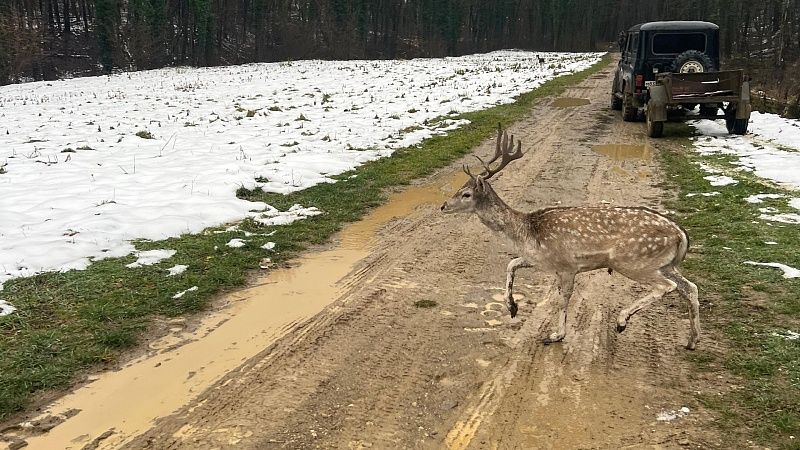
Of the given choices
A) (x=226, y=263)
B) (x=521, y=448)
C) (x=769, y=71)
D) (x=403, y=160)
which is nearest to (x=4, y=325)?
(x=226, y=263)

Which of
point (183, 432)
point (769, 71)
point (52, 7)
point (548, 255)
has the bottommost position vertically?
point (183, 432)

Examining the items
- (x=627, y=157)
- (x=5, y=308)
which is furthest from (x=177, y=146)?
(x=627, y=157)

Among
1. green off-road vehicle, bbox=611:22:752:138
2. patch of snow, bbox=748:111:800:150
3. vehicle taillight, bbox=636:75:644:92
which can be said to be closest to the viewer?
patch of snow, bbox=748:111:800:150

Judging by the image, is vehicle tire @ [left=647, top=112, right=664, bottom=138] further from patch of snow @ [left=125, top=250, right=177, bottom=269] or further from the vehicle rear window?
patch of snow @ [left=125, top=250, right=177, bottom=269]

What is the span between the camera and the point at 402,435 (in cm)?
423

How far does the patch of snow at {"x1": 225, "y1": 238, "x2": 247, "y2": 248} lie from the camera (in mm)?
8232

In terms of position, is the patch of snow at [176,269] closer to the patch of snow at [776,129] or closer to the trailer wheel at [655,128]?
the trailer wheel at [655,128]

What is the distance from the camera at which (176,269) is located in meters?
7.34

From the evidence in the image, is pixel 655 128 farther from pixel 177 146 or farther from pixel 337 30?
pixel 337 30

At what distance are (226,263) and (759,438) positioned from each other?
5982 millimetres

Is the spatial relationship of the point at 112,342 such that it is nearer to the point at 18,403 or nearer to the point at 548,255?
the point at 18,403

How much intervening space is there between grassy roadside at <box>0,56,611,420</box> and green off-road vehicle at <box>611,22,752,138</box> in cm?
944

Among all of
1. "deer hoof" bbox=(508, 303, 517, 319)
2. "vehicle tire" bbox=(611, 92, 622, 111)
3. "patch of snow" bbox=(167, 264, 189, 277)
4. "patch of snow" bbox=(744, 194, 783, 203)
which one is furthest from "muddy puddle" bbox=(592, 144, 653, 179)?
"patch of snow" bbox=(167, 264, 189, 277)

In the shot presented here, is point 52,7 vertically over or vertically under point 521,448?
over
